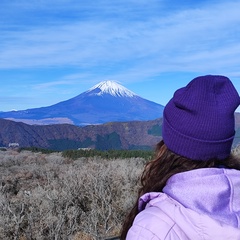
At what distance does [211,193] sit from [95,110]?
173 metres

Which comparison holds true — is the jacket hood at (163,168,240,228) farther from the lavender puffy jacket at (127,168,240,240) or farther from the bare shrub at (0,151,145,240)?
the bare shrub at (0,151,145,240)

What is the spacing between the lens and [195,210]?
1.36 meters

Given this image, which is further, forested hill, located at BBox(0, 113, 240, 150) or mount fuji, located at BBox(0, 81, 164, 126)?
mount fuji, located at BBox(0, 81, 164, 126)

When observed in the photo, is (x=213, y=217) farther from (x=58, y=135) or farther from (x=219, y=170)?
(x=58, y=135)

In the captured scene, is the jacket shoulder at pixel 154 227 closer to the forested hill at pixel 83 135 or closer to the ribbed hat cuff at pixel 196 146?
the ribbed hat cuff at pixel 196 146

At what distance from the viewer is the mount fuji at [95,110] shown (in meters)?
152

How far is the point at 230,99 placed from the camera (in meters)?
1.49

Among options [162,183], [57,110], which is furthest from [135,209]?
[57,110]

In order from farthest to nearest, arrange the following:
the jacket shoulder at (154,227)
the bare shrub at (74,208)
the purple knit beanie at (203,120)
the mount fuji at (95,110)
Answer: the mount fuji at (95,110) → the bare shrub at (74,208) → the purple knit beanie at (203,120) → the jacket shoulder at (154,227)

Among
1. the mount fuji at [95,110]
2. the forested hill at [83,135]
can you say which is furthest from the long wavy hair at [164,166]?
the mount fuji at [95,110]

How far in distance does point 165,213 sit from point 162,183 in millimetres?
179

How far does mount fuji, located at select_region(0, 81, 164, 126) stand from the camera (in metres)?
152

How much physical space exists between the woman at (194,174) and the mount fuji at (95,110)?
139589 mm

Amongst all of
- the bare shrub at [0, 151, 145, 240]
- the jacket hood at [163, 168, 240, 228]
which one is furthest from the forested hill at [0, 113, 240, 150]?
the jacket hood at [163, 168, 240, 228]
